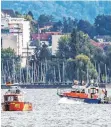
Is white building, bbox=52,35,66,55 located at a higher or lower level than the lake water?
higher

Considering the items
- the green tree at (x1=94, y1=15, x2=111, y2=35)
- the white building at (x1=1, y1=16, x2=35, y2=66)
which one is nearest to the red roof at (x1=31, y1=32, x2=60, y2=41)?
the green tree at (x1=94, y1=15, x2=111, y2=35)

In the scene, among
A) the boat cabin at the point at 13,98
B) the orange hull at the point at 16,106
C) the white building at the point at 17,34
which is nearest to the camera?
the orange hull at the point at 16,106

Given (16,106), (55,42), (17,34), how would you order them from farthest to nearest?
1. (55,42)
2. (17,34)
3. (16,106)

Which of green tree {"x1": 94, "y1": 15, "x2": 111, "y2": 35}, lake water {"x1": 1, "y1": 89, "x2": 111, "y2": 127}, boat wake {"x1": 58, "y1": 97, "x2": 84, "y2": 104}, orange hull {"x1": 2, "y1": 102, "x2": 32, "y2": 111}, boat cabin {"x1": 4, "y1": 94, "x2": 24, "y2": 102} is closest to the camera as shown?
lake water {"x1": 1, "y1": 89, "x2": 111, "y2": 127}

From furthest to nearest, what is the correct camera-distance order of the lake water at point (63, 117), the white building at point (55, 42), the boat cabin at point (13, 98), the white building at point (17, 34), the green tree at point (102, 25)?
the green tree at point (102, 25) → the white building at point (55, 42) → the white building at point (17, 34) → the boat cabin at point (13, 98) → the lake water at point (63, 117)

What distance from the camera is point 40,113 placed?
5272 cm

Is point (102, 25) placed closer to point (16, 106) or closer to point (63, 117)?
point (16, 106)

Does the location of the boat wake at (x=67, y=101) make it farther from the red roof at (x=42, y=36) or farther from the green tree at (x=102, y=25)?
the green tree at (x=102, y=25)

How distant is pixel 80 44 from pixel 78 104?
71527 mm

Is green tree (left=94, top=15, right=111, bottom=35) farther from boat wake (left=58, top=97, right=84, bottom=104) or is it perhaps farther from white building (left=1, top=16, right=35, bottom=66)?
boat wake (left=58, top=97, right=84, bottom=104)

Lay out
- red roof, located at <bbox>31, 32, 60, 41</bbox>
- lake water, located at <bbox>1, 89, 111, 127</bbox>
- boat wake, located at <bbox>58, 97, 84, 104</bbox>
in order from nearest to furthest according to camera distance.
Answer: lake water, located at <bbox>1, 89, 111, 127</bbox>
boat wake, located at <bbox>58, 97, 84, 104</bbox>
red roof, located at <bbox>31, 32, 60, 41</bbox>

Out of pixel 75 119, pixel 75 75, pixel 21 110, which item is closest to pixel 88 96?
pixel 21 110

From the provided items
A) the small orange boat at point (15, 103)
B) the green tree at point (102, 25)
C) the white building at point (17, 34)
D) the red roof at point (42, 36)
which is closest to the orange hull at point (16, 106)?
the small orange boat at point (15, 103)

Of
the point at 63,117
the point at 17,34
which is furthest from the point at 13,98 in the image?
the point at 17,34
